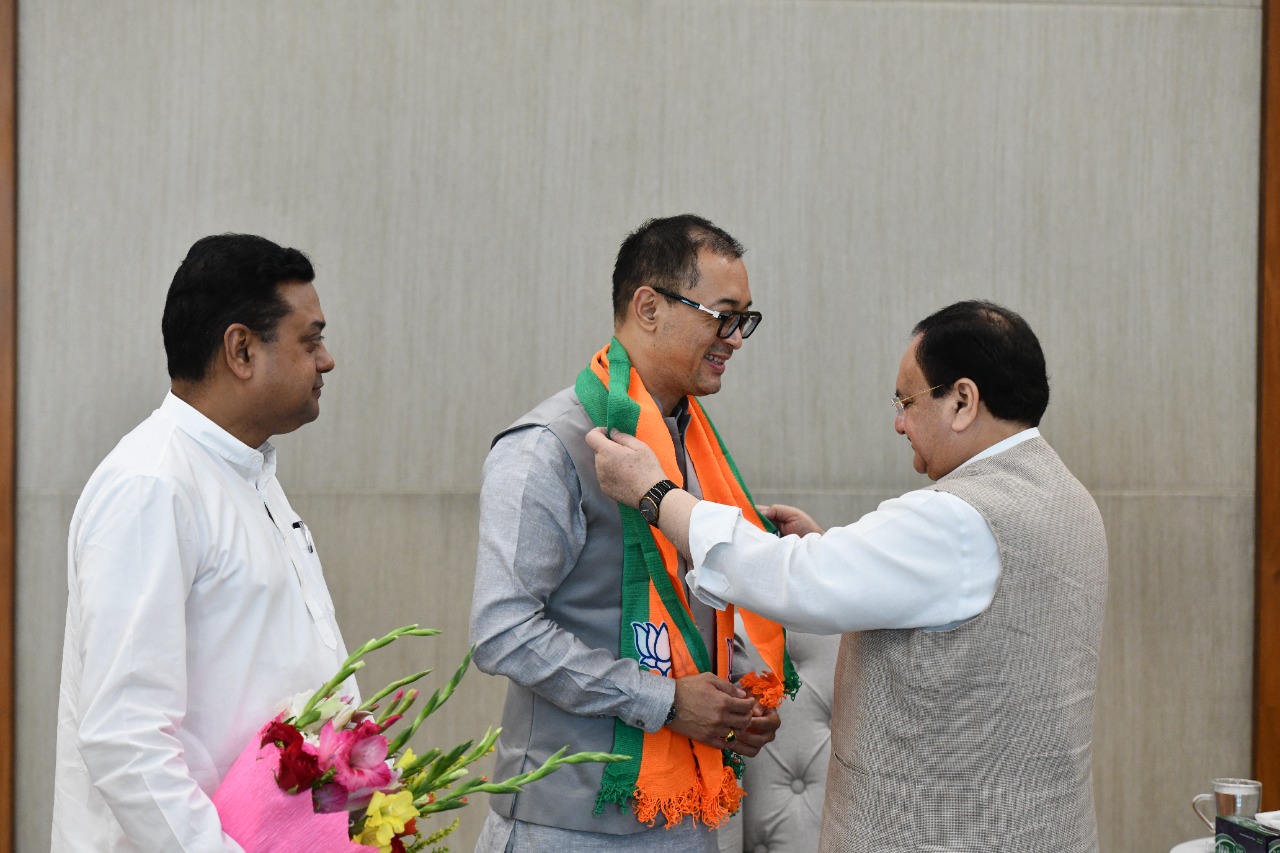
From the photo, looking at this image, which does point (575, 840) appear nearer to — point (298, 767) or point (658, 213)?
point (298, 767)

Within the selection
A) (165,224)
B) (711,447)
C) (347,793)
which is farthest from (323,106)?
(347,793)

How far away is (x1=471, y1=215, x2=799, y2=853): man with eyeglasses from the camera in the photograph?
5.68ft

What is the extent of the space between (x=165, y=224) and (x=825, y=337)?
5.73 ft

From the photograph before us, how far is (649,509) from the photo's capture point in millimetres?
1744

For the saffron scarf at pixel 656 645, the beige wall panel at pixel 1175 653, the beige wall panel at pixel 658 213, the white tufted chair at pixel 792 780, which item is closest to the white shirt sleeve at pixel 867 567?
the saffron scarf at pixel 656 645

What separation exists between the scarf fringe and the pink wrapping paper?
588 millimetres

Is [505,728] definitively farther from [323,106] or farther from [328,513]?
[323,106]

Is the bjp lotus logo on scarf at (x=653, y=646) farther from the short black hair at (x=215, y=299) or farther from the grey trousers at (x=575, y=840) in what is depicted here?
the short black hair at (x=215, y=299)

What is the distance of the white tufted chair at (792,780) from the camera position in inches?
102

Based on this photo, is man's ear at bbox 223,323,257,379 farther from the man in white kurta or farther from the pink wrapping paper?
the pink wrapping paper

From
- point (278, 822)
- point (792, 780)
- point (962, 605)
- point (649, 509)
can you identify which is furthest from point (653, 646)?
point (792, 780)

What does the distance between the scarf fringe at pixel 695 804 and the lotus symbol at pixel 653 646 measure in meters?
0.19

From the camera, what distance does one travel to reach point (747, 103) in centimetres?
296

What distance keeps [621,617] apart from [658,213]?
4.74ft
